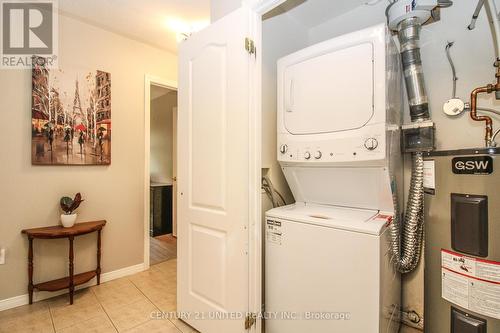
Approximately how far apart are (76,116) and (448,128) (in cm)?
307

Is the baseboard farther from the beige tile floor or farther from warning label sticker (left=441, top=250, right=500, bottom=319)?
warning label sticker (left=441, top=250, right=500, bottom=319)

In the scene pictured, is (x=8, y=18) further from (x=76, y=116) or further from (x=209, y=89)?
(x=209, y=89)

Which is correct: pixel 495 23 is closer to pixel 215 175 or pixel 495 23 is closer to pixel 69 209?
pixel 215 175

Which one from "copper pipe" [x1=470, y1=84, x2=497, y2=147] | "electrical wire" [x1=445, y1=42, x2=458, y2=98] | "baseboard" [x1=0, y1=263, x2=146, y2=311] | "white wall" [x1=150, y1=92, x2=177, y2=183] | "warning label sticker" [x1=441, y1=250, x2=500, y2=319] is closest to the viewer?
"warning label sticker" [x1=441, y1=250, x2=500, y2=319]

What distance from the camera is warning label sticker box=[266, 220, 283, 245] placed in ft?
4.77

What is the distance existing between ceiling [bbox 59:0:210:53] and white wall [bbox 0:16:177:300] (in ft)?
0.43

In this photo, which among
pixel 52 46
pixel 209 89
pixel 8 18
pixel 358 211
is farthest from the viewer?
pixel 52 46

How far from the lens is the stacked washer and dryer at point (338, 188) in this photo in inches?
46.5

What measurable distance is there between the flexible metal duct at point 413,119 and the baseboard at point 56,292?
8.37ft

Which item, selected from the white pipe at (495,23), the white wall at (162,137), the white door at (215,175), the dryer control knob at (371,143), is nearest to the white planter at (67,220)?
the white door at (215,175)

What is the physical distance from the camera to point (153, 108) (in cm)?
477

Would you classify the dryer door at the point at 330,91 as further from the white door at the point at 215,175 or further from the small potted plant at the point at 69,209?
the small potted plant at the point at 69,209

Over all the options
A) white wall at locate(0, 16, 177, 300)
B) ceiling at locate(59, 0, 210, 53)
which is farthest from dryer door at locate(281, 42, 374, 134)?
white wall at locate(0, 16, 177, 300)

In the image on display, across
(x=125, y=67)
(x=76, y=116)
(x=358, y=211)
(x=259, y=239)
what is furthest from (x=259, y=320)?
(x=125, y=67)
